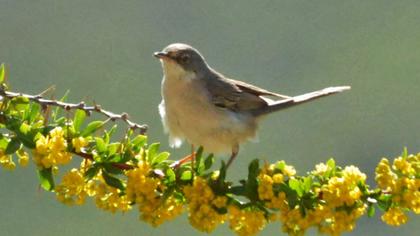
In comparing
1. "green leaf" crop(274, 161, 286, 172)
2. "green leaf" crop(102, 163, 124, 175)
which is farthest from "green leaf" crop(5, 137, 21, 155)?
"green leaf" crop(274, 161, 286, 172)

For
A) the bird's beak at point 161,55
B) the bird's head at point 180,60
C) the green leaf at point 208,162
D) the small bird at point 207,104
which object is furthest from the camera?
the bird's head at point 180,60

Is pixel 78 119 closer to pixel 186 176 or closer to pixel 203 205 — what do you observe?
pixel 186 176

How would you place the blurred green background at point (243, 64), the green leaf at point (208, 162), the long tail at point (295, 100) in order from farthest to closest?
the blurred green background at point (243, 64) < the long tail at point (295, 100) < the green leaf at point (208, 162)

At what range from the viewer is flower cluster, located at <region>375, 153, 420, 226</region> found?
3967 mm

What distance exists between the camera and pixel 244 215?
400 centimetres

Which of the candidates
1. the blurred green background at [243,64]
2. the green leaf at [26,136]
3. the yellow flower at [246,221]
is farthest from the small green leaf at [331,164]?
the blurred green background at [243,64]

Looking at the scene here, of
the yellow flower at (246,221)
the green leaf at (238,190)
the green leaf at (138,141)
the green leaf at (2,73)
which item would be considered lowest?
the yellow flower at (246,221)

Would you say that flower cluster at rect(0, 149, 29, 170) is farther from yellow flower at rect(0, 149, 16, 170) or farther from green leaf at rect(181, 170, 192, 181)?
green leaf at rect(181, 170, 192, 181)

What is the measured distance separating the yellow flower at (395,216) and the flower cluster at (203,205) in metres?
0.63

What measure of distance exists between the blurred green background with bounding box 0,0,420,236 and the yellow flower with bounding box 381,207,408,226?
20.4 meters

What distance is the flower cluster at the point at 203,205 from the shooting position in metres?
3.93

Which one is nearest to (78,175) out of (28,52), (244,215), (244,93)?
(244,215)

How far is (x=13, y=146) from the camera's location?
3.92 m

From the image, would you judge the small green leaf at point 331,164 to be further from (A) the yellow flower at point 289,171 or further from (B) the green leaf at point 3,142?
(B) the green leaf at point 3,142
